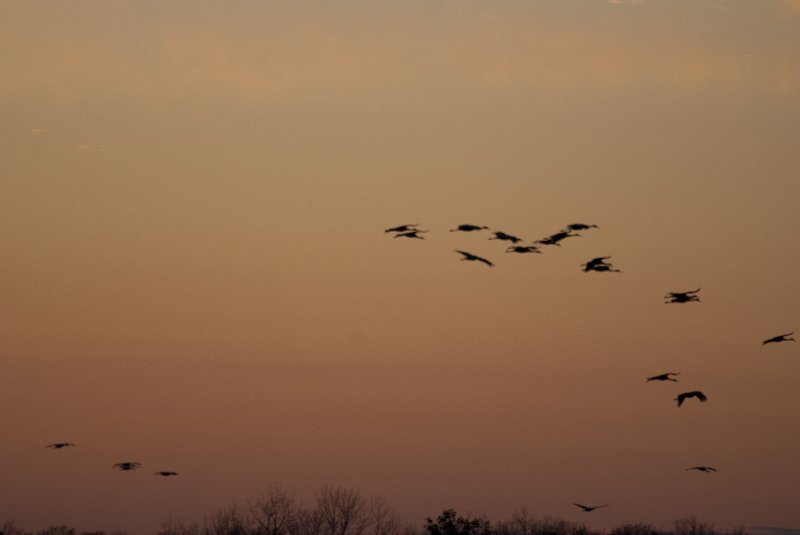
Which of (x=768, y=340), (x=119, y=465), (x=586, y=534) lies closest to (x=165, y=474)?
(x=119, y=465)

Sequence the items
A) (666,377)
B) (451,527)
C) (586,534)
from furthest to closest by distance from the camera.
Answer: (586,534) → (451,527) → (666,377)

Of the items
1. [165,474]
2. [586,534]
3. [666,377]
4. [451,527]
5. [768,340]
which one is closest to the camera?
[768,340]

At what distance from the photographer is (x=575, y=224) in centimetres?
7150

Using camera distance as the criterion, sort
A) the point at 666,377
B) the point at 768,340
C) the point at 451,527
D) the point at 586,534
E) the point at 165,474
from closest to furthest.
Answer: the point at 768,340
the point at 666,377
the point at 165,474
the point at 451,527
the point at 586,534

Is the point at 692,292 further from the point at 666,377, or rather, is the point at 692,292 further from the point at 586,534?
the point at 586,534

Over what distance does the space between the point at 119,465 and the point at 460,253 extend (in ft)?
62.7

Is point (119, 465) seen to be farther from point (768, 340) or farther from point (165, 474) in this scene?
point (768, 340)

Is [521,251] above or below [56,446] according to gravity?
above

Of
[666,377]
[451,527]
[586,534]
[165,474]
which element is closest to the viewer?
[666,377]

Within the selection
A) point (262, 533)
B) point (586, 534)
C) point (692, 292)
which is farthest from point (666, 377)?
point (262, 533)

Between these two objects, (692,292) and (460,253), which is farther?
(460,253)

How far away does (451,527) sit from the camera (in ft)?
503

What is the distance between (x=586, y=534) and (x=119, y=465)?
113 m

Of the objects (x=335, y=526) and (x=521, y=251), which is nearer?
(x=521, y=251)
